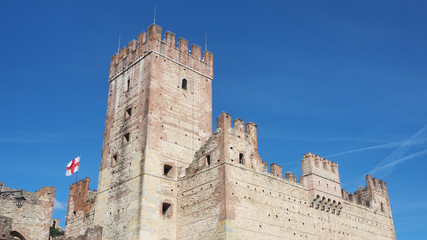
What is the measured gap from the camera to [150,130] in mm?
28422

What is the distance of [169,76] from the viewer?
103 ft

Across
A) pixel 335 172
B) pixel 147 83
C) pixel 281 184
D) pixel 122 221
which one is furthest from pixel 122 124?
pixel 335 172

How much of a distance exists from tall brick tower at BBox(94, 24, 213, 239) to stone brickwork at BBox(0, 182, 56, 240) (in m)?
5.64

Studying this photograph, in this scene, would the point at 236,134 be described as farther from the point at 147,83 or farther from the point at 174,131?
the point at 147,83

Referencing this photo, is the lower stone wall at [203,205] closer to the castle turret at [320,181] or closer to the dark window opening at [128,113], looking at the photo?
the dark window opening at [128,113]

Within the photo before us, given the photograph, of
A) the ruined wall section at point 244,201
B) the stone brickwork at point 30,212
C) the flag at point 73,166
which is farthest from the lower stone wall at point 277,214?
the stone brickwork at point 30,212

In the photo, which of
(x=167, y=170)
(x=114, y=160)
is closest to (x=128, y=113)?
(x=114, y=160)

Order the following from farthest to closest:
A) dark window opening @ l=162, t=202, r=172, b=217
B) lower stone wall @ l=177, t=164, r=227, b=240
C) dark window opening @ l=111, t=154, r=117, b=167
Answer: dark window opening @ l=111, t=154, r=117, b=167 < dark window opening @ l=162, t=202, r=172, b=217 < lower stone wall @ l=177, t=164, r=227, b=240

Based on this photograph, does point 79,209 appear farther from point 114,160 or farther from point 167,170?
point 167,170

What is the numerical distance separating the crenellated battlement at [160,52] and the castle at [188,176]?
0.29ft

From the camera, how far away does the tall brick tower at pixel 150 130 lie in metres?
27.0

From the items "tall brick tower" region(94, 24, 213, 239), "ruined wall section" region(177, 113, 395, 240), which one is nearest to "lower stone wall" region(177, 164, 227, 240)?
"ruined wall section" region(177, 113, 395, 240)

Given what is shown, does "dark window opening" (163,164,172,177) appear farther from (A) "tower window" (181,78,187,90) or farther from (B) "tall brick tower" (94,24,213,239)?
(A) "tower window" (181,78,187,90)

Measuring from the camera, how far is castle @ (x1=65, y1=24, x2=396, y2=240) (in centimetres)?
2597
